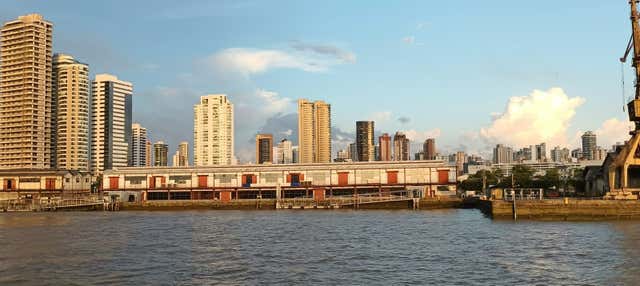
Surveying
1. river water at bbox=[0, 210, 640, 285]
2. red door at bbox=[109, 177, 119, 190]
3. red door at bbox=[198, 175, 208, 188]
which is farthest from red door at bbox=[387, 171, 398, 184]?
red door at bbox=[109, 177, 119, 190]

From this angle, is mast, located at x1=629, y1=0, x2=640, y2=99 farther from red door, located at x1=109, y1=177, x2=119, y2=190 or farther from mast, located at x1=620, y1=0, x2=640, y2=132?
red door, located at x1=109, y1=177, x2=119, y2=190

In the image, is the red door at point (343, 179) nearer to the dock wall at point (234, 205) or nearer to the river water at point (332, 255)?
the dock wall at point (234, 205)

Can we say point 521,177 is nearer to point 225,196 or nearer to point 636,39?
point 225,196

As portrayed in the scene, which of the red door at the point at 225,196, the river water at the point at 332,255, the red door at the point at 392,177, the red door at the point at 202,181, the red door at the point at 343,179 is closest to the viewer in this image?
the river water at the point at 332,255

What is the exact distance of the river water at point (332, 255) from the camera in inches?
1282

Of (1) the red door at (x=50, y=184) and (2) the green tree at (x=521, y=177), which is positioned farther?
(2) the green tree at (x=521, y=177)

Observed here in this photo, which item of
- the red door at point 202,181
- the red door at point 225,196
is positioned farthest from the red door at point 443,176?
the red door at point 202,181

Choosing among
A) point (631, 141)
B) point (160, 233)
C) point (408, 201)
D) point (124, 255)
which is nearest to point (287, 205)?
point (408, 201)

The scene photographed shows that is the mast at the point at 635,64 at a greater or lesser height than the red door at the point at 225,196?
greater

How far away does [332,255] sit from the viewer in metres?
41.1

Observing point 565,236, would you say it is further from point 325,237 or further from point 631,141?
point 631,141

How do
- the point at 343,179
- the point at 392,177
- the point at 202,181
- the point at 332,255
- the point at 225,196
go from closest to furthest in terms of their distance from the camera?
the point at 332,255
the point at 392,177
the point at 343,179
the point at 225,196
the point at 202,181

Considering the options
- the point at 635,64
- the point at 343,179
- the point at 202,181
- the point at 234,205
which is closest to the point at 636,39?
the point at 635,64

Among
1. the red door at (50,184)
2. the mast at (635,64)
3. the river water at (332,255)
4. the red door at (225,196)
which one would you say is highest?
the mast at (635,64)
